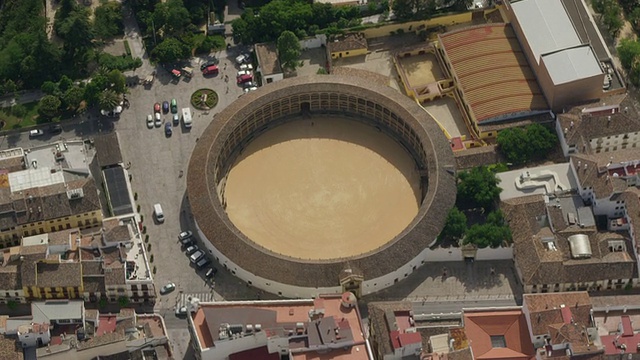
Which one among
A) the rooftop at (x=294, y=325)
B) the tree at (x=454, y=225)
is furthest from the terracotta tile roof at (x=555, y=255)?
the rooftop at (x=294, y=325)

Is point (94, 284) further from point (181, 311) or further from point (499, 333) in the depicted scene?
point (499, 333)

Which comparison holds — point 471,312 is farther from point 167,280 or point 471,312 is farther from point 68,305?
point 68,305

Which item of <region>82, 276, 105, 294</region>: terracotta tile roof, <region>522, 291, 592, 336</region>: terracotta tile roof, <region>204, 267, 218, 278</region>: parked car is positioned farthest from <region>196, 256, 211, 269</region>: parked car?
<region>522, 291, 592, 336</region>: terracotta tile roof

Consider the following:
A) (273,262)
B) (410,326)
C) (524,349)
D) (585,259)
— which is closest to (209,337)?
(273,262)

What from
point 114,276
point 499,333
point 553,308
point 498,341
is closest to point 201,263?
point 114,276

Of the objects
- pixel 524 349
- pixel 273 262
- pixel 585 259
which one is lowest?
pixel 524 349

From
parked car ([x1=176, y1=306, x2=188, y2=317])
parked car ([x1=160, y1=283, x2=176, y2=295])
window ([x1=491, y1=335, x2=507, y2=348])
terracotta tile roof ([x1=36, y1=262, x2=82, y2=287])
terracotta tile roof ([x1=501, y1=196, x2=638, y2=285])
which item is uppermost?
terracotta tile roof ([x1=36, y1=262, x2=82, y2=287])

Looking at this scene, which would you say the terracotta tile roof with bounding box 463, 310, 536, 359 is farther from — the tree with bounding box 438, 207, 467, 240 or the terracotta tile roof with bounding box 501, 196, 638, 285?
the tree with bounding box 438, 207, 467, 240
